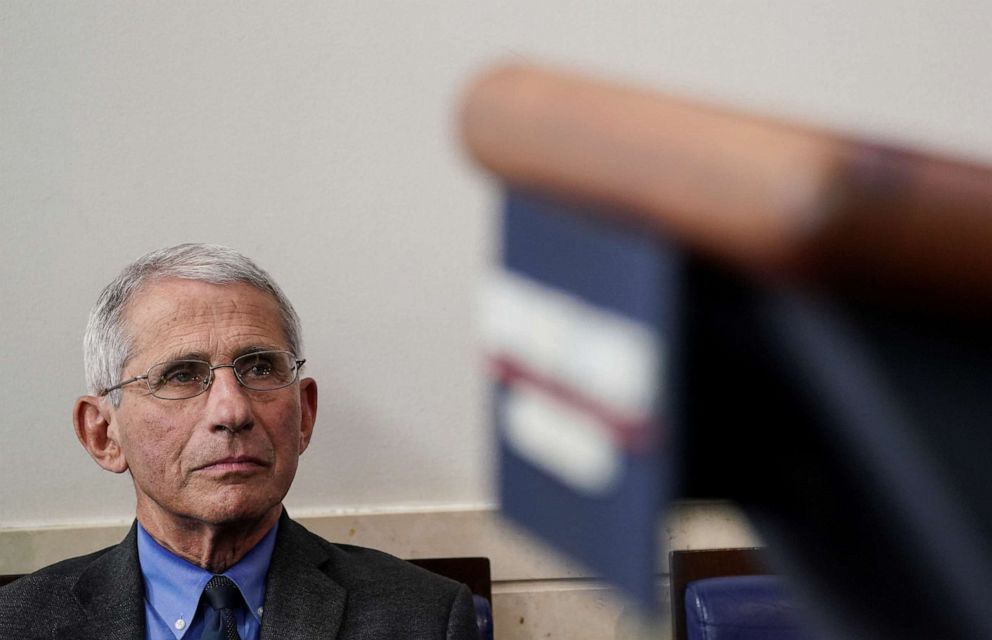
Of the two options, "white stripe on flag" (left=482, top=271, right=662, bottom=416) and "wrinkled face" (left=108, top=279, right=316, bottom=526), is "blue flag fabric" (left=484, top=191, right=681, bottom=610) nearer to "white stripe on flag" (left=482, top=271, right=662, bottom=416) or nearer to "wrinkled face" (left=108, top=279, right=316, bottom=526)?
"white stripe on flag" (left=482, top=271, right=662, bottom=416)

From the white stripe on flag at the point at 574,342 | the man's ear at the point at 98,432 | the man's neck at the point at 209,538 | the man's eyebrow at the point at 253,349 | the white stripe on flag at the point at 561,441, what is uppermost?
the man's eyebrow at the point at 253,349

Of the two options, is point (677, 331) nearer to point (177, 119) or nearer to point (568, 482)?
point (568, 482)

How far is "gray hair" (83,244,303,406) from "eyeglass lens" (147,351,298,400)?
0.06m

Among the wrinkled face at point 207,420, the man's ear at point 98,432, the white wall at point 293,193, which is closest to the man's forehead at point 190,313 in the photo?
the wrinkled face at point 207,420

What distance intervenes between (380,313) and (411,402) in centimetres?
18

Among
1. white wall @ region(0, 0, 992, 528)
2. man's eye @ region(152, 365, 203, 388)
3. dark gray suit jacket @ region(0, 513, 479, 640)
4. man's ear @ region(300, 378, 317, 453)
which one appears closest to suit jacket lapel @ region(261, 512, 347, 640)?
dark gray suit jacket @ region(0, 513, 479, 640)

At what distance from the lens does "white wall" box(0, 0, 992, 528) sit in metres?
2.20

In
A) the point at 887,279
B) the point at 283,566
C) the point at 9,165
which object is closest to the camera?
the point at 887,279

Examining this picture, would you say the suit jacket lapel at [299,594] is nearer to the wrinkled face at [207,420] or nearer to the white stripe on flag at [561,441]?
the wrinkled face at [207,420]

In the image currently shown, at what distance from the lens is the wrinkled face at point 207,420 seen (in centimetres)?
161

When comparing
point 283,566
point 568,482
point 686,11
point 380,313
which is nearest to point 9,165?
point 380,313

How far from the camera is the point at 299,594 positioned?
1.65m

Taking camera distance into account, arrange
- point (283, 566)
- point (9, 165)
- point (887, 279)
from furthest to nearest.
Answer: point (9, 165), point (283, 566), point (887, 279)

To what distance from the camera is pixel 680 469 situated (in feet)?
1.20
